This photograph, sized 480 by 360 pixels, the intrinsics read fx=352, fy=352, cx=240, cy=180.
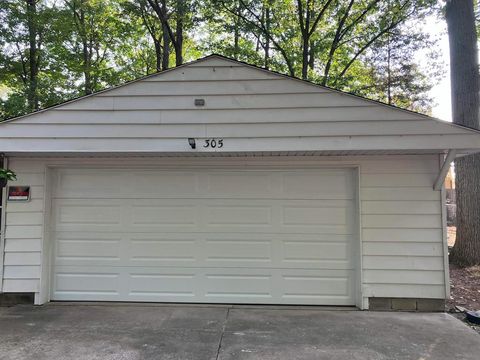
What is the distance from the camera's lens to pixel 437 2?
9922 mm

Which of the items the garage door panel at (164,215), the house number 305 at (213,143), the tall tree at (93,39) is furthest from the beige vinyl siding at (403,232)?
the tall tree at (93,39)

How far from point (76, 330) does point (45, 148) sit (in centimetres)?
215

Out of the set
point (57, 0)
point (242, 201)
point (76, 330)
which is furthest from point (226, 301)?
point (57, 0)

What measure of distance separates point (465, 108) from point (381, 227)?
11.8 ft

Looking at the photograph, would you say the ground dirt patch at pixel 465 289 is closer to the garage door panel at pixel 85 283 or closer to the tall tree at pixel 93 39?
the garage door panel at pixel 85 283

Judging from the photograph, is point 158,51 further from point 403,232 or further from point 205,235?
point 403,232

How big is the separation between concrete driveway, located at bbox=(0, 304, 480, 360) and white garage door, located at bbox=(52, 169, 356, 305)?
0.26m

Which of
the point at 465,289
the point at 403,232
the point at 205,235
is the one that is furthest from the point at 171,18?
the point at 465,289

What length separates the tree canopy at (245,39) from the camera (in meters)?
10.9

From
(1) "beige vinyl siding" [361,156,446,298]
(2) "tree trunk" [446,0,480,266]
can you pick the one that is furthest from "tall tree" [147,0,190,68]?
(1) "beige vinyl siding" [361,156,446,298]

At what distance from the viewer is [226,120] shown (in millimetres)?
4234

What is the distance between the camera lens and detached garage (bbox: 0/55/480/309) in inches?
166

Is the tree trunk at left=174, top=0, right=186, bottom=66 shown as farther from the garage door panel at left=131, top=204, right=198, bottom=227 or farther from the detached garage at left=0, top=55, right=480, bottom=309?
the garage door panel at left=131, top=204, right=198, bottom=227

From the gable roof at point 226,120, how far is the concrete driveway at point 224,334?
6.58 feet
